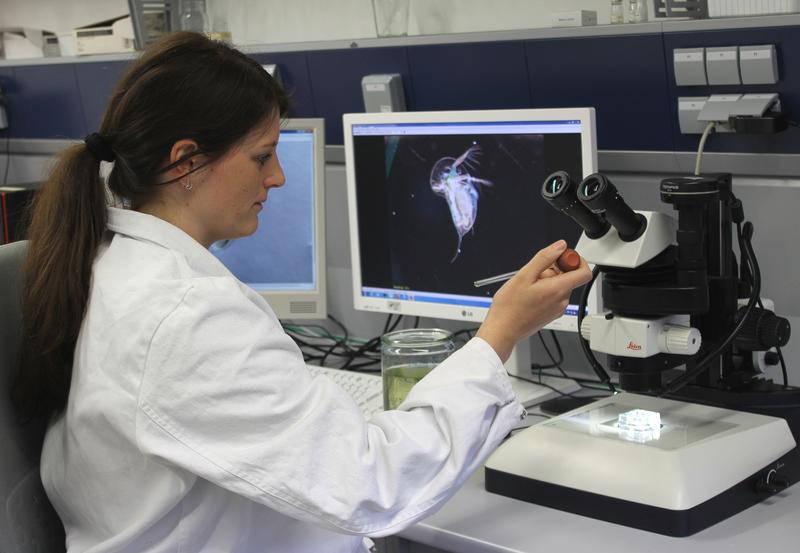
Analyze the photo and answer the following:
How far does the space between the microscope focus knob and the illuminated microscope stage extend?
0.11 metres

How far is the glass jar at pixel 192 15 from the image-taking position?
2.70 meters

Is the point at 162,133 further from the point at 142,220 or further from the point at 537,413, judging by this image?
the point at 537,413

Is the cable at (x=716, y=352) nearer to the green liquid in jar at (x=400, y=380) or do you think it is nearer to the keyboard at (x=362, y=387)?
the green liquid in jar at (x=400, y=380)

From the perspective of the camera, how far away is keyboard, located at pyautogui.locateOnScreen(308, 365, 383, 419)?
5.76ft

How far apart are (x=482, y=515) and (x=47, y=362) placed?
56 centimetres

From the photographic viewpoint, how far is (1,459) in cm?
117

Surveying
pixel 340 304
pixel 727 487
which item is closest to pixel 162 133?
pixel 727 487

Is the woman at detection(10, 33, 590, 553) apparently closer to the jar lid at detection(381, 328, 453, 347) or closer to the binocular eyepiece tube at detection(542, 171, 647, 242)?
the binocular eyepiece tube at detection(542, 171, 647, 242)

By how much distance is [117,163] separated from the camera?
1.19 m

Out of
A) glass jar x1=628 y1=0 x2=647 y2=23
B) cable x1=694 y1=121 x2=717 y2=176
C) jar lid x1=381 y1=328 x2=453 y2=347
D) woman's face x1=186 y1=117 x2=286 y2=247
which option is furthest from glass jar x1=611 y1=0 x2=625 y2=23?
woman's face x1=186 y1=117 x2=286 y2=247

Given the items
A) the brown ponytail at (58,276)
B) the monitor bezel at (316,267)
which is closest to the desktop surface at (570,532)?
the brown ponytail at (58,276)

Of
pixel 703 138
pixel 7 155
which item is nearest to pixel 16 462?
pixel 703 138

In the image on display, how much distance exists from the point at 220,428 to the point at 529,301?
39 centimetres

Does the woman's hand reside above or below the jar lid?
above
